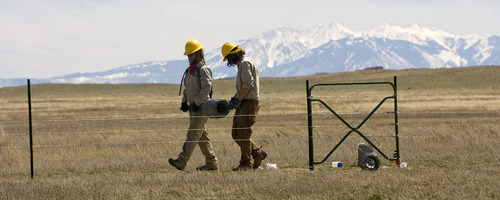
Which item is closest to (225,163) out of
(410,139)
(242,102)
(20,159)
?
(242,102)

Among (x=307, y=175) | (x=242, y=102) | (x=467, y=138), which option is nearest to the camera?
(x=307, y=175)

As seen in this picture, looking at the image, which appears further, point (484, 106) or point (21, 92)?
point (21, 92)

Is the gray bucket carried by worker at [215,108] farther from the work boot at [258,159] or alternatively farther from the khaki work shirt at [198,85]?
the work boot at [258,159]

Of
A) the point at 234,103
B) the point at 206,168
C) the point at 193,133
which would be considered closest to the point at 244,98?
the point at 234,103

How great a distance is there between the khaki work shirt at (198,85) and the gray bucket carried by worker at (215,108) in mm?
125

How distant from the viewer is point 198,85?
1099cm

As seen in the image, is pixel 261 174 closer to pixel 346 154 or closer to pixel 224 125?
pixel 346 154

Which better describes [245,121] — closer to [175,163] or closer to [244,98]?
[244,98]

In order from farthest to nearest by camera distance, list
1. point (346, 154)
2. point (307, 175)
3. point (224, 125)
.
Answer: point (224, 125)
point (346, 154)
point (307, 175)

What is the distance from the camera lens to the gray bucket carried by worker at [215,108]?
418 inches

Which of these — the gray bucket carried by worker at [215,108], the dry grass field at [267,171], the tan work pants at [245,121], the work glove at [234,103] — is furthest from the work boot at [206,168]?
the work glove at [234,103]

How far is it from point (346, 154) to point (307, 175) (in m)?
3.37

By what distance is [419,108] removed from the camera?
37.3 meters

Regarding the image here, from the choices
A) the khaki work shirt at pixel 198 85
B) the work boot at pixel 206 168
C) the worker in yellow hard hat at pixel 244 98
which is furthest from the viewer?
the work boot at pixel 206 168
